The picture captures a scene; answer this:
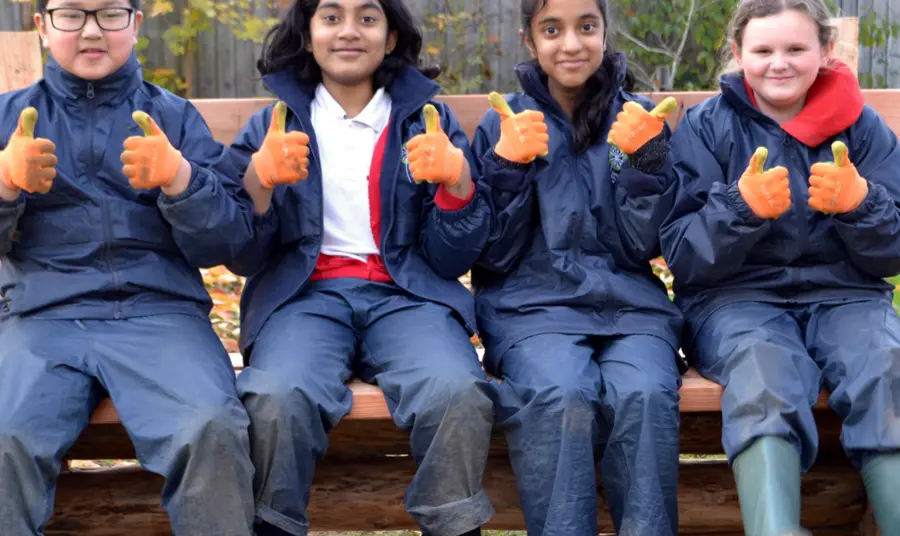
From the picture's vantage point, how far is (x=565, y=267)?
112 inches

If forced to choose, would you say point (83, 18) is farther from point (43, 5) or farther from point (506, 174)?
point (506, 174)

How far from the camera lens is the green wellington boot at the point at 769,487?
7.70 feet

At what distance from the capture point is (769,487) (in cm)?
238

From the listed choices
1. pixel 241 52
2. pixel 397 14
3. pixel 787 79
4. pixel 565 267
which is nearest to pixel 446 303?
pixel 565 267

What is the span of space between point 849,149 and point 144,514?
2036 millimetres

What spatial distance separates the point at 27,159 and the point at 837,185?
181 centimetres

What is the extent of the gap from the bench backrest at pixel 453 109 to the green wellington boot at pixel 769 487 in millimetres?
A: 1267

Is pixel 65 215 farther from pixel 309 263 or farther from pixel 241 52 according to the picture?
pixel 241 52

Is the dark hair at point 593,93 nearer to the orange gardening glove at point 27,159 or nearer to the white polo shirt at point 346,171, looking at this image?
the white polo shirt at point 346,171

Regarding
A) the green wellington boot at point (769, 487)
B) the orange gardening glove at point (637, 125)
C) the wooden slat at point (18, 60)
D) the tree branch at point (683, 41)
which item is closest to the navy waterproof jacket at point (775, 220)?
the orange gardening glove at point (637, 125)

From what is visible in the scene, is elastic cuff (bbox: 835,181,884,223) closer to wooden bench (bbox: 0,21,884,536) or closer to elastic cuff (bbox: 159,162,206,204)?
wooden bench (bbox: 0,21,884,536)

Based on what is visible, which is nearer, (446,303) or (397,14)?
(446,303)

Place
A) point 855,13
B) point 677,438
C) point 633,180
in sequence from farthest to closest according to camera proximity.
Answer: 1. point 855,13
2. point 633,180
3. point 677,438

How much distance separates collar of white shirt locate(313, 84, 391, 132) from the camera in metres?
2.98
